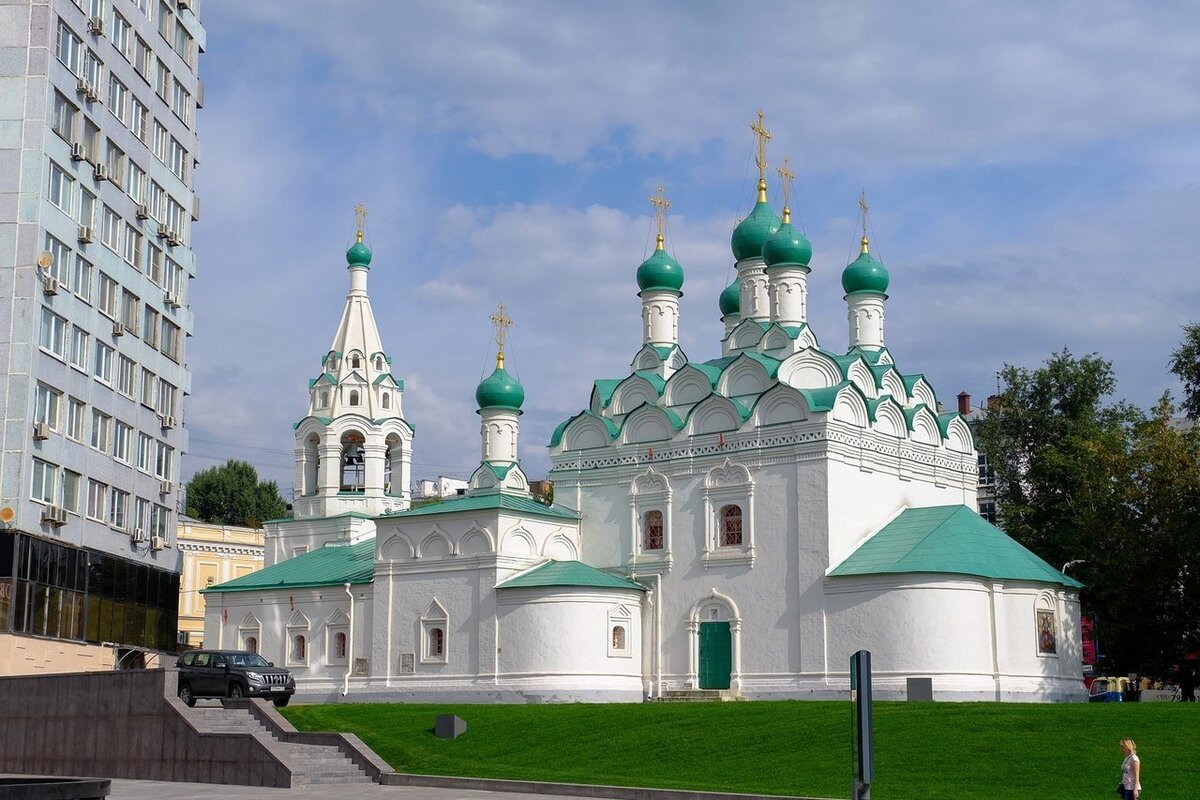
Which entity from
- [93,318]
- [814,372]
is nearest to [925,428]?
[814,372]

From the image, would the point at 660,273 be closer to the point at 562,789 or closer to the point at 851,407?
the point at 851,407

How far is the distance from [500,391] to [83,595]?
12554 mm

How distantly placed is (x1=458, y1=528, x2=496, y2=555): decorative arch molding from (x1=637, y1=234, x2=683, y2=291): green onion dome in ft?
27.7

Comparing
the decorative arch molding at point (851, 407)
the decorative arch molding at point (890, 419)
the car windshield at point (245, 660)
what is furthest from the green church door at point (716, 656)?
the car windshield at point (245, 660)

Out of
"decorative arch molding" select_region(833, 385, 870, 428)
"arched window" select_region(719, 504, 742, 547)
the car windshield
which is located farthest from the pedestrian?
"arched window" select_region(719, 504, 742, 547)

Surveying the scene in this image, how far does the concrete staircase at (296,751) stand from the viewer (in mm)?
20750

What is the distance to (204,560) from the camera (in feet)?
186

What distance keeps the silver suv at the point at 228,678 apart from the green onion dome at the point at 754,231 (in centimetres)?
1723

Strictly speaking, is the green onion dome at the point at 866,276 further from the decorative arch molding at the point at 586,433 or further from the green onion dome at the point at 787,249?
the decorative arch molding at the point at 586,433

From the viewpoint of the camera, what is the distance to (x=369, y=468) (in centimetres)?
4166

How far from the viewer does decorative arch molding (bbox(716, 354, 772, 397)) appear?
33.1 meters

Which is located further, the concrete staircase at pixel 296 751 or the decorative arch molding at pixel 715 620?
the decorative arch molding at pixel 715 620

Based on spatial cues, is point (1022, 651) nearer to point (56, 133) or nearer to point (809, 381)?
point (809, 381)

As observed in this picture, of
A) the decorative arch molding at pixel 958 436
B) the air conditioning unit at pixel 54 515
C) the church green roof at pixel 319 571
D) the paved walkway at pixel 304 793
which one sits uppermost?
the decorative arch molding at pixel 958 436
